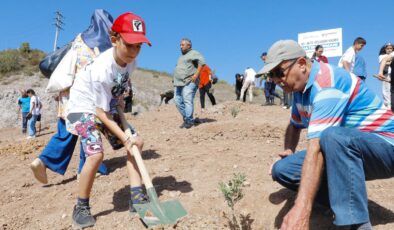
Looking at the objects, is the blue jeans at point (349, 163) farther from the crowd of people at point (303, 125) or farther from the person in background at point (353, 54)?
the person in background at point (353, 54)

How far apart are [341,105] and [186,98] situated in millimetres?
4650

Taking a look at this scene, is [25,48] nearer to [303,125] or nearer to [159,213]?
[159,213]

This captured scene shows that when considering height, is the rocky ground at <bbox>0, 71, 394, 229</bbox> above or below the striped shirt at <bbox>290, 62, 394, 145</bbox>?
below

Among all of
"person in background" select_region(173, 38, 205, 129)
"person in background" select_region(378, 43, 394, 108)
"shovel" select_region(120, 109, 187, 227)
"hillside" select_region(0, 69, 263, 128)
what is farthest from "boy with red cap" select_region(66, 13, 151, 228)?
"hillside" select_region(0, 69, 263, 128)

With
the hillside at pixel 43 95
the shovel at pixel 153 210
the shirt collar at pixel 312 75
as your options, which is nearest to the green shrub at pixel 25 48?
the hillside at pixel 43 95

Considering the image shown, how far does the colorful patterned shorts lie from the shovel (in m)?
0.33

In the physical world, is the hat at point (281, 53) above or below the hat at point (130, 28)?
below

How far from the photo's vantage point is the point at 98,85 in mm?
2791

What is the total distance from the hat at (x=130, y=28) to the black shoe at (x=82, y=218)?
1257 mm

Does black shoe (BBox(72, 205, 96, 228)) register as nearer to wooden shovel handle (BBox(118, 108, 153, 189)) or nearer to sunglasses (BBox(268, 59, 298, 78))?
wooden shovel handle (BBox(118, 108, 153, 189))

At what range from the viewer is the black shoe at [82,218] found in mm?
2803

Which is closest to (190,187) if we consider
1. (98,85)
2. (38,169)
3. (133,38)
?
(98,85)

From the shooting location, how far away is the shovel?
258 cm

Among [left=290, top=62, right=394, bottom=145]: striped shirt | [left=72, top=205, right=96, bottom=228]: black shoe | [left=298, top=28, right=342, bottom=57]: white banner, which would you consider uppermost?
[left=298, top=28, right=342, bottom=57]: white banner
